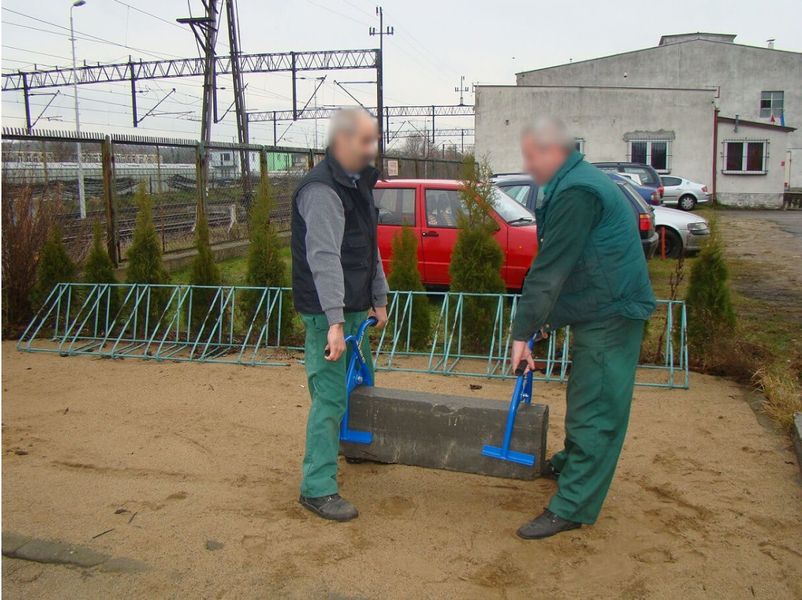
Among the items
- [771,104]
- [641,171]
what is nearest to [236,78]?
[641,171]

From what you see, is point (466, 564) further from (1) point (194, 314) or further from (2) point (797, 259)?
(2) point (797, 259)

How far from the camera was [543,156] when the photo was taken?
3.39m

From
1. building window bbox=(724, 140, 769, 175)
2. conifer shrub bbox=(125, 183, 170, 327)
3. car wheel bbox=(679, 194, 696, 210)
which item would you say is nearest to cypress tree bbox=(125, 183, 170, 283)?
conifer shrub bbox=(125, 183, 170, 327)

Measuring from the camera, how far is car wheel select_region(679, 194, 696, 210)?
92.5 feet

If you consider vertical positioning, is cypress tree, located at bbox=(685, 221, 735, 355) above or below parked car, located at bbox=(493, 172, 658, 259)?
below

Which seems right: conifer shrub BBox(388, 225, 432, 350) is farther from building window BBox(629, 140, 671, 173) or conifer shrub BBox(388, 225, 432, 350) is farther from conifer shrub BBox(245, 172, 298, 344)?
building window BBox(629, 140, 671, 173)

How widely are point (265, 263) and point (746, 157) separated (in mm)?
29570

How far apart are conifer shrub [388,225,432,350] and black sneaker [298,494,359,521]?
12.2 feet

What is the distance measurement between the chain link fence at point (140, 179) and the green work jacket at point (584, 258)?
4924 millimetres

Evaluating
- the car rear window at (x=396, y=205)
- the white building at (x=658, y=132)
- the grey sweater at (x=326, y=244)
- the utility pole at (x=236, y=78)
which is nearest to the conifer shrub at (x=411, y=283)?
the car rear window at (x=396, y=205)

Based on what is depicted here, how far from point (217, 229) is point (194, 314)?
7.12 metres

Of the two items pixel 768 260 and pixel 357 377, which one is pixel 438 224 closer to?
pixel 357 377

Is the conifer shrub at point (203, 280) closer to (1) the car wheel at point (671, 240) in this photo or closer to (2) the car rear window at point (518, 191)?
(2) the car rear window at point (518, 191)

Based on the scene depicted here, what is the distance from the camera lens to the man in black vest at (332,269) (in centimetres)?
348
